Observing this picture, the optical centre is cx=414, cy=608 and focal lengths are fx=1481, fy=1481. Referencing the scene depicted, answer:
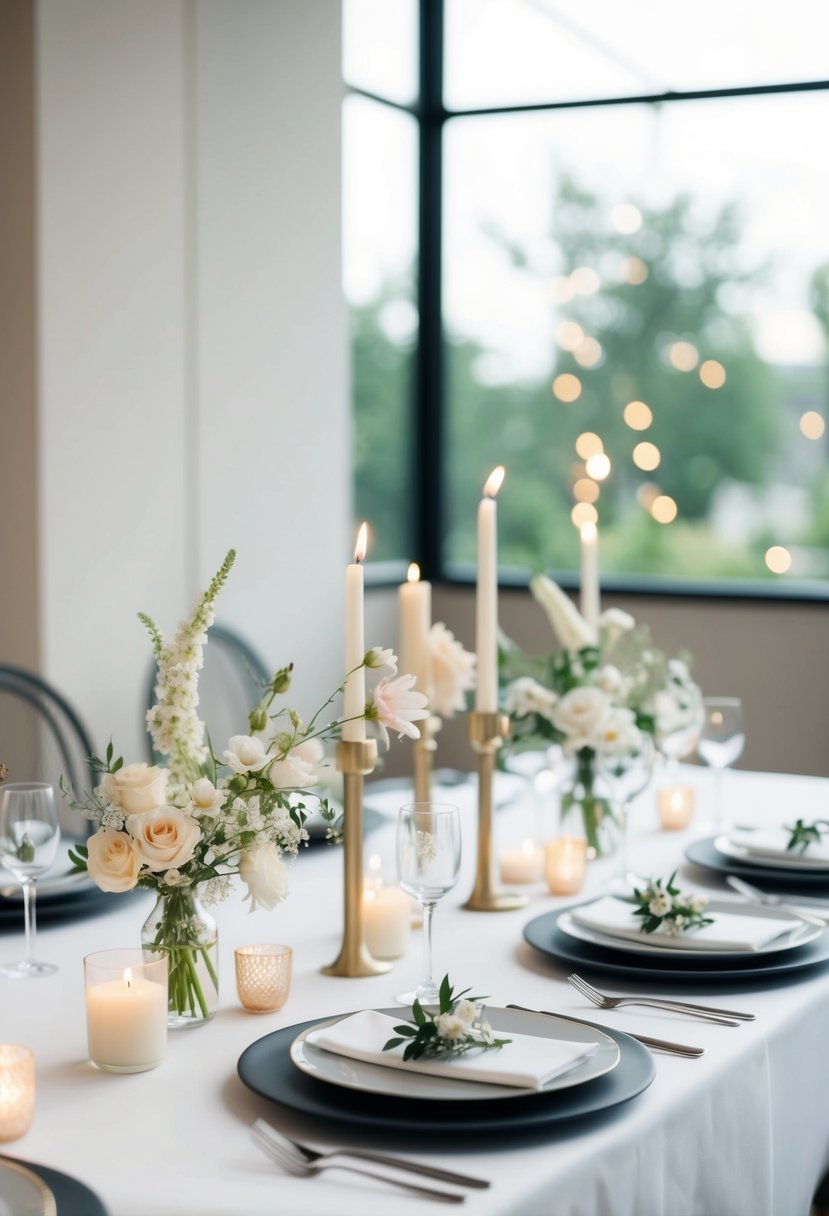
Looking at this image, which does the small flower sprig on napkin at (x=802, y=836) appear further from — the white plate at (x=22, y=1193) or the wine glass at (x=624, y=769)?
the white plate at (x=22, y=1193)

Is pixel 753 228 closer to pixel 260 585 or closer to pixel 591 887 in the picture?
pixel 260 585

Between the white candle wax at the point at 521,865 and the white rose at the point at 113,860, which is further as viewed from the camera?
the white candle wax at the point at 521,865

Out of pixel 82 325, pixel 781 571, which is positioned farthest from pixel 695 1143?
pixel 781 571

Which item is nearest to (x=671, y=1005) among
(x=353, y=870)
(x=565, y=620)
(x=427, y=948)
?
(x=427, y=948)

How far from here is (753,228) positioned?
4422 mm

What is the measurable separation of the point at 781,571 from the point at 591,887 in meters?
2.78

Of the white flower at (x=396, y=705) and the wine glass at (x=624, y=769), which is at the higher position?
the white flower at (x=396, y=705)

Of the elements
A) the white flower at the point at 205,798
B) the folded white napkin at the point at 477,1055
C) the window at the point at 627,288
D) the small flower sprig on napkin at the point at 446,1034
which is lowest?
the folded white napkin at the point at 477,1055

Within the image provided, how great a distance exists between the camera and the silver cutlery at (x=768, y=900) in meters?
1.60

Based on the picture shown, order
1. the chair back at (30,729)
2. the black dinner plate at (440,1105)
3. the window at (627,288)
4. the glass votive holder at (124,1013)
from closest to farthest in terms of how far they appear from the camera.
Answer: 1. the black dinner plate at (440,1105)
2. the glass votive holder at (124,1013)
3. the chair back at (30,729)
4. the window at (627,288)

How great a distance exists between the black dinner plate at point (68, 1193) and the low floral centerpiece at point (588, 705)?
3.25ft

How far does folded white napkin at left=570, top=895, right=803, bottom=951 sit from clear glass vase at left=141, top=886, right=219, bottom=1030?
422 millimetres

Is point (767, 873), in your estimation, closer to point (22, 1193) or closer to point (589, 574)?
point (589, 574)

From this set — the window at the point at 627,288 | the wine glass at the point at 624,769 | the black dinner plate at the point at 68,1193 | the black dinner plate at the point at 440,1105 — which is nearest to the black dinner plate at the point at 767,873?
the wine glass at the point at 624,769
